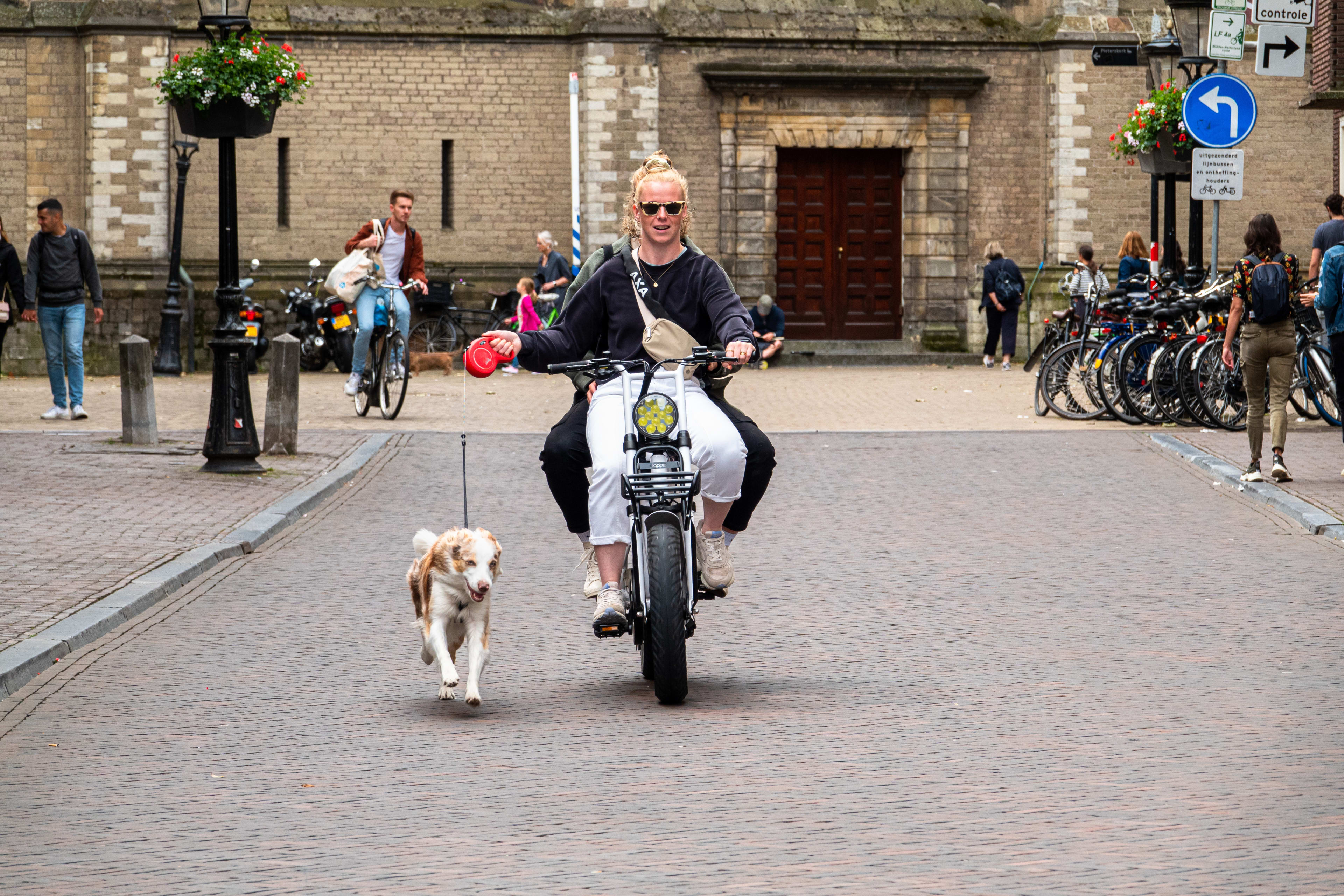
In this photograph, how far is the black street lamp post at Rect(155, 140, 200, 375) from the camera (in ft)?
88.8

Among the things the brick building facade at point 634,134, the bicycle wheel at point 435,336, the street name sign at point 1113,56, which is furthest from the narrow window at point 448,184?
the street name sign at point 1113,56

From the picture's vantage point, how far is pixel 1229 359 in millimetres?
13242

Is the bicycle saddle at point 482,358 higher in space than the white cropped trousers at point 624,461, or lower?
higher

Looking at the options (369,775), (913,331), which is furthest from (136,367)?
(913,331)

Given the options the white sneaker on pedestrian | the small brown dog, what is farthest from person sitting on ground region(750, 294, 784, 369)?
the white sneaker on pedestrian

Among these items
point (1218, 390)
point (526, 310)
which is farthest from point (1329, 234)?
point (526, 310)

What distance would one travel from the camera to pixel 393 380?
721 inches

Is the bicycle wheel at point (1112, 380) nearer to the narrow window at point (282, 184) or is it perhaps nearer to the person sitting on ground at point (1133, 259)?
the person sitting on ground at point (1133, 259)

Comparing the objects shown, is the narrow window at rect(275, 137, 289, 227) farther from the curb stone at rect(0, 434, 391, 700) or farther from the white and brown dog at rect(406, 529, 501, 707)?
the white and brown dog at rect(406, 529, 501, 707)

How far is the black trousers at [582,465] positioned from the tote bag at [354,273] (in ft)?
35.4

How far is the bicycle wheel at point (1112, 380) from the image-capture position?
18.4 m

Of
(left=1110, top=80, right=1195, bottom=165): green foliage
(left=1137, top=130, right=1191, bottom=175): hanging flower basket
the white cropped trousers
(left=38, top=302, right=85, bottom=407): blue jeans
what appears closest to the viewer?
the white cropped trousers

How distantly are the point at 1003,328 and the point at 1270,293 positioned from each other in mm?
15858

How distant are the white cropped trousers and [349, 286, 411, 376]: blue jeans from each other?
1092 cm
